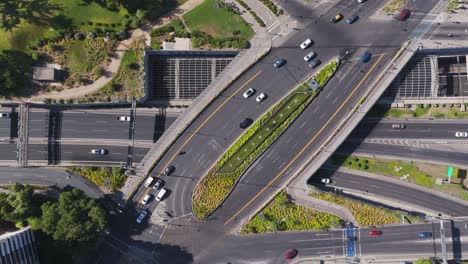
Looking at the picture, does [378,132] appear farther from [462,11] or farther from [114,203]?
[114,203]

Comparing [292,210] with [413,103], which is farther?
[413,103]

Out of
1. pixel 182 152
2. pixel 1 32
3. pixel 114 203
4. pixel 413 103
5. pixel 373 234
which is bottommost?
pixel 373 234

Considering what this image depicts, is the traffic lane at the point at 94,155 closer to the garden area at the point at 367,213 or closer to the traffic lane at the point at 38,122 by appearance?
the traffic lane at the point at 38,122

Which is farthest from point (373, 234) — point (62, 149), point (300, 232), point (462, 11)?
point (62, 149)

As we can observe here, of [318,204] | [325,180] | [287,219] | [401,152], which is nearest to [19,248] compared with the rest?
[287,219]

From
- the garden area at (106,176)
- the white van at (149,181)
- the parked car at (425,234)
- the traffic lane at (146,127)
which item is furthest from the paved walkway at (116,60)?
the parked car at (425,234)

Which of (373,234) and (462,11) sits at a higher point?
(462,11)
